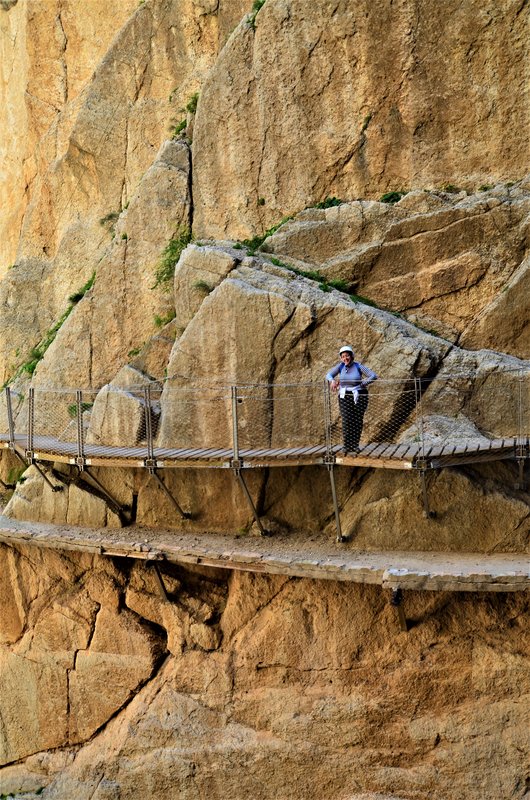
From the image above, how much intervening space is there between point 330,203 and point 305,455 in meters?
6.06

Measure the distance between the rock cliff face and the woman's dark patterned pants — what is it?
0.79m

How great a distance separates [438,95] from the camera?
1444 centimetres

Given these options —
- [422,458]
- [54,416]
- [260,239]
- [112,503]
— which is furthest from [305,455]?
[54,416]

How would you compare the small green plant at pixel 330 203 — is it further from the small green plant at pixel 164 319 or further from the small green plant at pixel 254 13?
the small green plant at pixel 254 13

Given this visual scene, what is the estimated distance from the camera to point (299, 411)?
506 inches

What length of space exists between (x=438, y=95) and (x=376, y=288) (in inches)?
153

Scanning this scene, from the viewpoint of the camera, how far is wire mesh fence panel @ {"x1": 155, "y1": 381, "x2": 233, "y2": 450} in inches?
525

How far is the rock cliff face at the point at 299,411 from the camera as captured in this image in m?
11.0

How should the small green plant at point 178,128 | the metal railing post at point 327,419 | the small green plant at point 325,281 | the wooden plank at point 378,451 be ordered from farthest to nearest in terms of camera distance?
1. the small green plant at point 178,128
2. the small green plant at point 325,281
3. the metal railing post at point 327,419
4. the wooden plank at point 378,451

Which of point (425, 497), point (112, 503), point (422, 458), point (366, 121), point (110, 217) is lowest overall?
point (112, 503)

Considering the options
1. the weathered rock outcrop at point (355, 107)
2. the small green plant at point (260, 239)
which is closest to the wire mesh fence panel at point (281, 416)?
the small green plant at point (260, 239)

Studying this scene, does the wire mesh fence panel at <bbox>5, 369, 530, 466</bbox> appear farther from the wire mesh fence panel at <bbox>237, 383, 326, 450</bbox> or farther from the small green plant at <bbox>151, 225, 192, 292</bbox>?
the small green plant at <bbox>151, 225, 192, 292</bbox>

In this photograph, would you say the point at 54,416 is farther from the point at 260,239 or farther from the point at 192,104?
the point at 192,104

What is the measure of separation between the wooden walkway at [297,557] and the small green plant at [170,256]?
5.41 m
